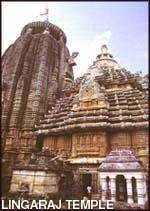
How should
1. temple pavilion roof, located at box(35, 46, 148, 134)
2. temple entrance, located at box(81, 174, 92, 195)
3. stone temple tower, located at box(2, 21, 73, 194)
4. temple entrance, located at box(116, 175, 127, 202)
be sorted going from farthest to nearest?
stone temple tower, located at box(2, 21, 73, 194), temple pavilion roof, located at box(35, 46, 148, 134), temple entrance, located at box(81, 174, 92, 195), temple entrance, located at box(116, 175, 127, 202)

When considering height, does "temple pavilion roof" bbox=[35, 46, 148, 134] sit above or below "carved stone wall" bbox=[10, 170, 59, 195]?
above

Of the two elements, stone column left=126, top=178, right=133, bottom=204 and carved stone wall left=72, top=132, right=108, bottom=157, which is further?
carved stone wall left=72, top=132, right=108, bottom=157

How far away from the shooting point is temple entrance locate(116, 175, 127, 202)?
60.8 feet

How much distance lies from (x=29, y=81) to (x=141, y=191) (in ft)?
67.0

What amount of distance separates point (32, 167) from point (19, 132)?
986cm

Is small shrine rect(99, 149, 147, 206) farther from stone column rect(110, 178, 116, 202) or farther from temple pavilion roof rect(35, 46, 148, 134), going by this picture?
temple pavilion roof rect(35, 46, 148, 134)

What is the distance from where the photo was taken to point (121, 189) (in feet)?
63.9

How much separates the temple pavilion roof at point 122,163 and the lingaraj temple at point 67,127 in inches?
2.8

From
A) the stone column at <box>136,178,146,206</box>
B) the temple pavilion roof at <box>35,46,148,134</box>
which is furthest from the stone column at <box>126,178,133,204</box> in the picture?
the temple pavilion roof at <box>35,46,148,134</box>

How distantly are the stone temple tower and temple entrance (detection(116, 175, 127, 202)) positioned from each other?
10.6 m

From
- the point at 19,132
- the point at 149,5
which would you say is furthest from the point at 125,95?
the point at 149,5

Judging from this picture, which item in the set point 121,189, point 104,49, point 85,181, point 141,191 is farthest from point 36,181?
→ point 104,49

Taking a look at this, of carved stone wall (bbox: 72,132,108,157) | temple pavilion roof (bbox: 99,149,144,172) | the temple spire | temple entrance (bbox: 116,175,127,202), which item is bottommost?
temple entrance (bbox: 116,175,127,202)

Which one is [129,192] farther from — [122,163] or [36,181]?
[36,181]
